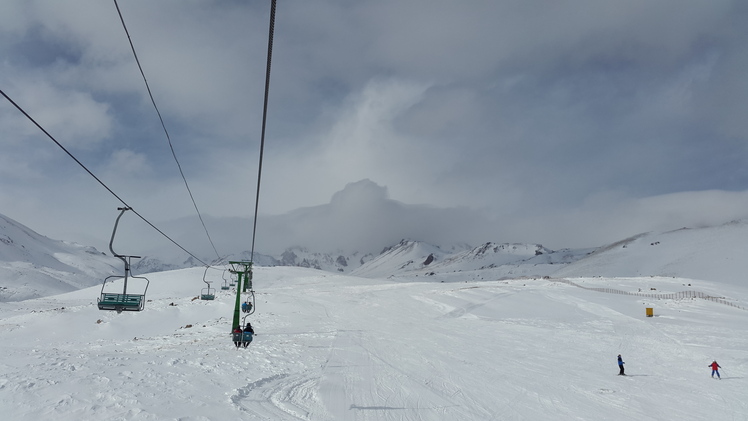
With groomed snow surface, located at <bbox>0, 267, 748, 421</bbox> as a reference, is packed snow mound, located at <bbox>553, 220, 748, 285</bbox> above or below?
above

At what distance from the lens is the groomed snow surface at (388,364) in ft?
45.8

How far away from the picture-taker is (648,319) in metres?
43.2

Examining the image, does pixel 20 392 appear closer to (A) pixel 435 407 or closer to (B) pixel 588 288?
(A) pixel 435 407

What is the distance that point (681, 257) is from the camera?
443 feet

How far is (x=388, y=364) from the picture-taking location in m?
23.8

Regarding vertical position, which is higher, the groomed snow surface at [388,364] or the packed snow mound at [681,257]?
the packed snow mound at [681,257]

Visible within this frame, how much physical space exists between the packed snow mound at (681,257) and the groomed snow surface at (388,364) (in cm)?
7019

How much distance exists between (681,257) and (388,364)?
14356cm

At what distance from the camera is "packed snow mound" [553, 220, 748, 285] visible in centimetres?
11300

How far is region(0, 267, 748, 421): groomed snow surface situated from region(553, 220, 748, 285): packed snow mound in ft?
230

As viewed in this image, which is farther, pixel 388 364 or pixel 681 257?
pixel 681 257

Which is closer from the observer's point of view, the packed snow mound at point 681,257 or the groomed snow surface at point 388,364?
the groomed snow surface at point 388,364

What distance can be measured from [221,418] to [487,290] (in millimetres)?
62230

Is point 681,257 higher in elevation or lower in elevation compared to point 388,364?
higher
